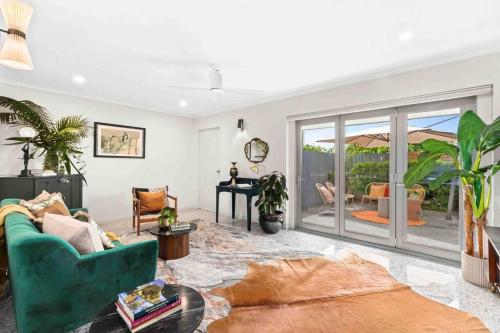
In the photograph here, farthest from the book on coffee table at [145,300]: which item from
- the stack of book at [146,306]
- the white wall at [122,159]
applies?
the white wall at [122,159]

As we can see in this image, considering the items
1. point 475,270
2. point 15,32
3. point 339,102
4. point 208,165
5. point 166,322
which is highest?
point 339,102

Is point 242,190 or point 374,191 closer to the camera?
point 374,191

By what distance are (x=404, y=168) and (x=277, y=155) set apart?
2.06m

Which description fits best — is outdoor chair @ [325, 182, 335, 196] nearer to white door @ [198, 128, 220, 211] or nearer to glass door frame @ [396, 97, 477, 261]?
glass door frame @ [396, 97, 477, 261]

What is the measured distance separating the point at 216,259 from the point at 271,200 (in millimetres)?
1473

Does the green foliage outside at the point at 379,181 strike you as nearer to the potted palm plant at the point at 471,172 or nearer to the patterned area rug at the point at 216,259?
the potted palm plant at the point at 471,172

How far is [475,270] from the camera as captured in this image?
2.44m

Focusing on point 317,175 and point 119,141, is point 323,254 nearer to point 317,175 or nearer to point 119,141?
point 317,175

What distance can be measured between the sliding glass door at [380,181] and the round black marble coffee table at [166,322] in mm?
3130

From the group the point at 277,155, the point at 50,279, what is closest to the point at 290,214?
the point at 277,155

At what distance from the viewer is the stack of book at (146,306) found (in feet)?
3.90

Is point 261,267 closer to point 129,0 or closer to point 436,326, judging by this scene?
point 436,326

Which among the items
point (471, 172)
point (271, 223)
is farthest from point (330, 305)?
point (271, 223)

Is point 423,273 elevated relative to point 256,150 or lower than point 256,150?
lower
